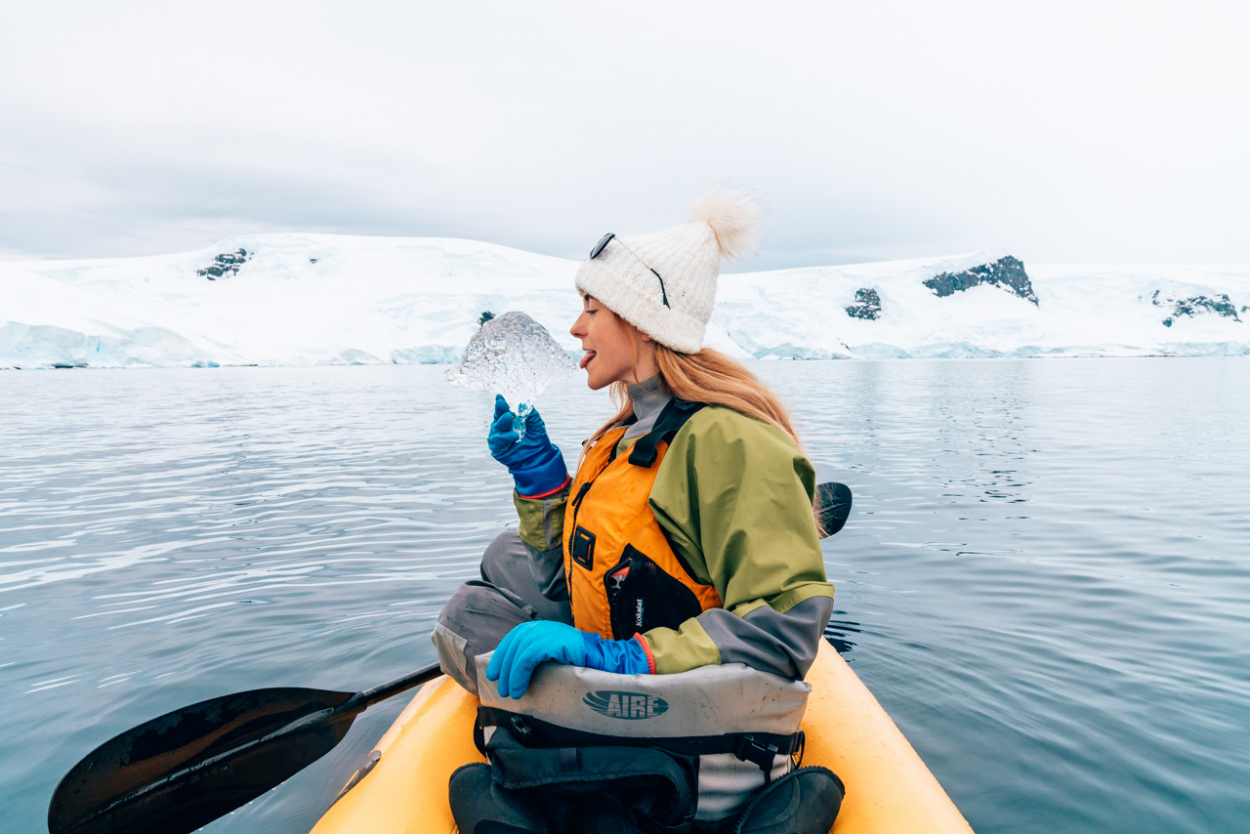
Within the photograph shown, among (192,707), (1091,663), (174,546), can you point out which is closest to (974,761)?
(1091,663)

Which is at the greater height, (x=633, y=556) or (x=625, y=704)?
(x=633, y=556)

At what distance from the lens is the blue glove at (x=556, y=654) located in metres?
1.39

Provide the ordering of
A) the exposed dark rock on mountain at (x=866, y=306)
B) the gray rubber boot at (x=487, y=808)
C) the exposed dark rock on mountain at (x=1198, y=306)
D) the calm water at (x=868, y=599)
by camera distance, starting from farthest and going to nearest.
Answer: the exposed dark rock on mountain at (x=1198, y=306), the exposed dark rock on mountain at (x=866, y=306), the calm water at (x=868, y=599), the gray rubber boot at (x=487, y=808)

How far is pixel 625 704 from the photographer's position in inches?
54.1

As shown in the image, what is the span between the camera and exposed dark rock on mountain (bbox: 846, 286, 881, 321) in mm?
55306

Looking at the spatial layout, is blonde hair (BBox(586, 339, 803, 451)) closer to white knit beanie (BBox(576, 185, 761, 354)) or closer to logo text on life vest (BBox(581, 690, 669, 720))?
white knit beanie (BBox(576, 185, 761, 354))

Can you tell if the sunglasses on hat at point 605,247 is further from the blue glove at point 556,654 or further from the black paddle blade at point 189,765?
the black paddle blade at point 189,765

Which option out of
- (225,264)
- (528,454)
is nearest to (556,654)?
(528,454)

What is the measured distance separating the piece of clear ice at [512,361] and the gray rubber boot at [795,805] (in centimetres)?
100

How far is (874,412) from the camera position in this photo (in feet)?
50.8

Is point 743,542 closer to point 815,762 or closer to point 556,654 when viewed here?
point 556,654

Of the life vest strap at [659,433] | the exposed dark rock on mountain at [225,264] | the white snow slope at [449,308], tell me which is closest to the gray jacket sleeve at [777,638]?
the life vest strap at [659,433]

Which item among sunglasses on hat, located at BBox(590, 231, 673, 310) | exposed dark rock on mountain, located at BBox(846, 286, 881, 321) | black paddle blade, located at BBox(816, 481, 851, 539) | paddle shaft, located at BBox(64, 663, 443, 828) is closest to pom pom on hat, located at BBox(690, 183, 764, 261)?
sunglasses on hat, located at BBox(590, 231, 673, 310)

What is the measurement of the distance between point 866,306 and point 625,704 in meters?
59.5
